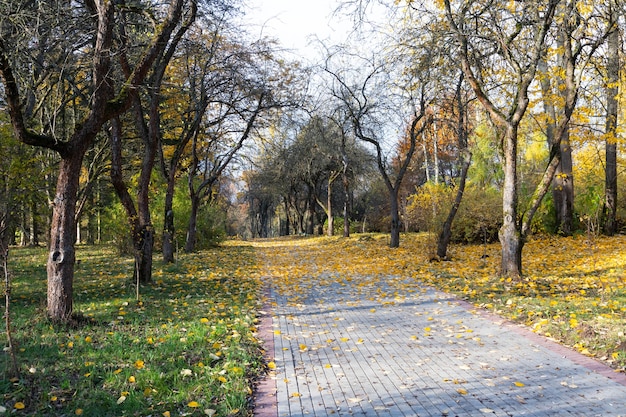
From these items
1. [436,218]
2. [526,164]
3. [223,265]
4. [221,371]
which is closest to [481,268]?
[436,218]

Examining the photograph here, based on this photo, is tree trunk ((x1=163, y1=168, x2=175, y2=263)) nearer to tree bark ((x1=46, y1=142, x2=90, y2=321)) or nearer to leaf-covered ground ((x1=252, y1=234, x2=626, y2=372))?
leaf-covered ground ((x1=252, y1=234, x2=626, y2=372))

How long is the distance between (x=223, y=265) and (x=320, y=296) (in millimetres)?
6804

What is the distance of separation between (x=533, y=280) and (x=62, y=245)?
8.95m

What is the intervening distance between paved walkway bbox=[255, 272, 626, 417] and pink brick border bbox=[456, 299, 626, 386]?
1 centimetres

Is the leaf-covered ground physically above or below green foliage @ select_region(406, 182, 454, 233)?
below

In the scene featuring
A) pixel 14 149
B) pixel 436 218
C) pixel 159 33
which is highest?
pixel 159 33

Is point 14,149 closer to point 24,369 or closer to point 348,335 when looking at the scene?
point 24,369

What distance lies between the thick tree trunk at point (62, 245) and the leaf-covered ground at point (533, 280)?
168 inches

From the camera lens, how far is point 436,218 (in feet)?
54.6

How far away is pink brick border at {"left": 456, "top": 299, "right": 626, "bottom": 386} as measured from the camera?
482 cm

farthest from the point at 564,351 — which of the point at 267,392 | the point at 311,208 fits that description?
the point at 311,208

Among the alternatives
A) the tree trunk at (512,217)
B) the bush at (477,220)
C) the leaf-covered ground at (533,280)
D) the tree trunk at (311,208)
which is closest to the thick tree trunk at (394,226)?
the leaf-covered ground at (533,280)

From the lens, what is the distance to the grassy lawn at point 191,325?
14.1 feet

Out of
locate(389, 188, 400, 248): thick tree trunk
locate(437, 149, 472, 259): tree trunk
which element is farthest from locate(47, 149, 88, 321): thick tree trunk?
locate(389, 188, 400, 248): thick tree trunk
